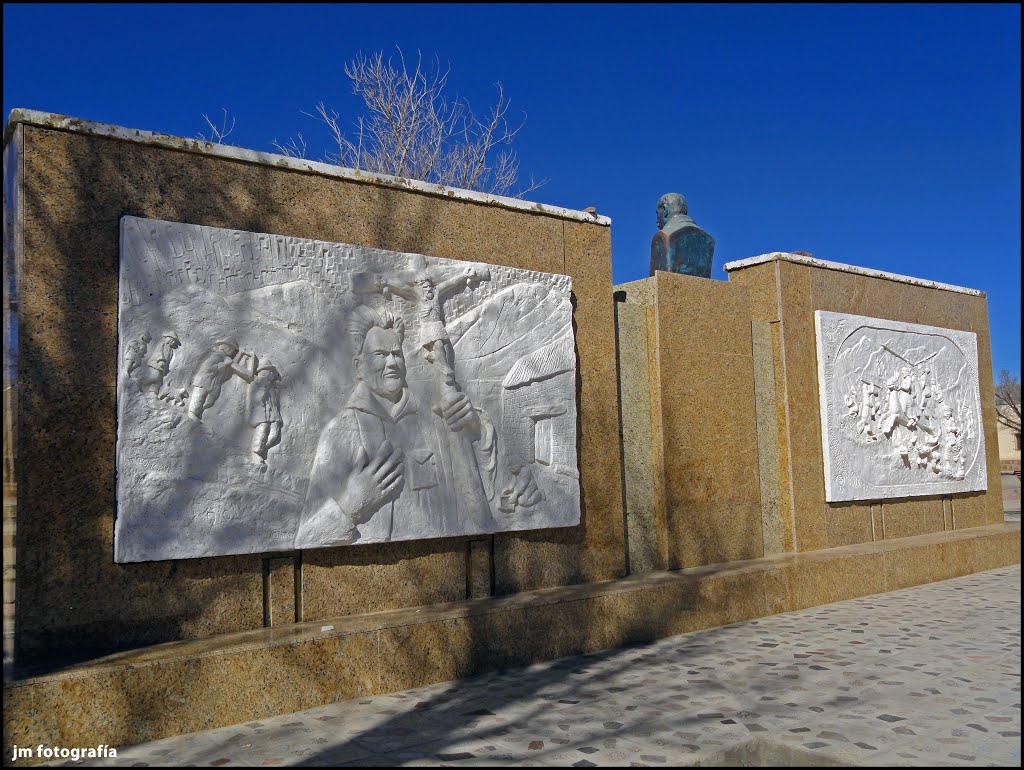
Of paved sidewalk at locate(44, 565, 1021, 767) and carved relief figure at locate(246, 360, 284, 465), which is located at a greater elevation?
carved relief figure at locate(246, 360, 284, 465)

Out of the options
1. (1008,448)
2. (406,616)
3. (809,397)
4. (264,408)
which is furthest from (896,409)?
(1008,448)

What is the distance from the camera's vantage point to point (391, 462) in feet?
19.0

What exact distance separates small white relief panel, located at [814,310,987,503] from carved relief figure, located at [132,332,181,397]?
256 inches

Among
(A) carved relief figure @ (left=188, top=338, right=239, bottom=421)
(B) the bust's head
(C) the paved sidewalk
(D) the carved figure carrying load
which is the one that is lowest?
(C) the paved sidewalk

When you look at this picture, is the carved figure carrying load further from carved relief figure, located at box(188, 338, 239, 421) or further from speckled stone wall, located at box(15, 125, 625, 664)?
carved relief figure, located at box(188, 338, 239, 421)

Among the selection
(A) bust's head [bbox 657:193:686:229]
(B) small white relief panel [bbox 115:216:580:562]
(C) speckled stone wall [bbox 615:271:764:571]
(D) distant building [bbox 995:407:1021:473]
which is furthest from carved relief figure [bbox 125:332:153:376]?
(D) distant building [bbox 995:407:1021:473]

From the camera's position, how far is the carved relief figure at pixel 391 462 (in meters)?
5.56

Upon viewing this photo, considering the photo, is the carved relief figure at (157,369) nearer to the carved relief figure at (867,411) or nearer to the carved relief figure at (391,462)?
the carved relief figure at (391,462)

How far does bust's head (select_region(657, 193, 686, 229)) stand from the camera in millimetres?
9959

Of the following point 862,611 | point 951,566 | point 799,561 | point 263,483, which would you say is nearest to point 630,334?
point 799,561

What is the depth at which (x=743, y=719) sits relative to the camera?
15.1 feet

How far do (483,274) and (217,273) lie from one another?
1959mm

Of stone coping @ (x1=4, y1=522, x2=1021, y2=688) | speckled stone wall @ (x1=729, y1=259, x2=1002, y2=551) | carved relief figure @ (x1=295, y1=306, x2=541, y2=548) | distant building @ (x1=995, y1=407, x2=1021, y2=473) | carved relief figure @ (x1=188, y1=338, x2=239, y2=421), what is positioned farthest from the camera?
distant building @ (x1=995, y1=407, x2=1021, y2=473)

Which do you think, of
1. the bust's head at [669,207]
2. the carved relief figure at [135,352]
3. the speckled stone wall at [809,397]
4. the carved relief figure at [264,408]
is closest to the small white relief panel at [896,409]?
the speckled stone wall at [809,397]
